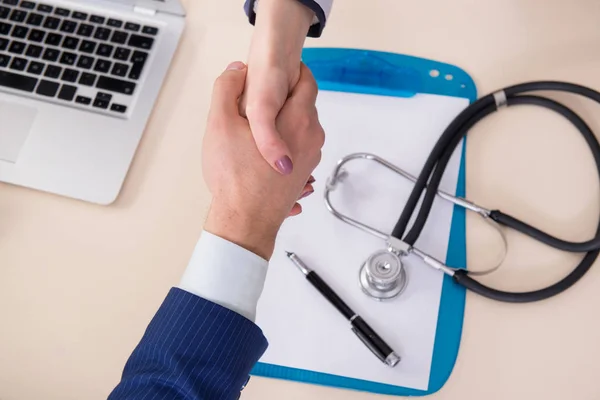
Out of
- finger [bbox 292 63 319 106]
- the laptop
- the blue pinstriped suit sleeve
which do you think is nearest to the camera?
the blue pinstriped suit sleeve

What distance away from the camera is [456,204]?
70 centimetres

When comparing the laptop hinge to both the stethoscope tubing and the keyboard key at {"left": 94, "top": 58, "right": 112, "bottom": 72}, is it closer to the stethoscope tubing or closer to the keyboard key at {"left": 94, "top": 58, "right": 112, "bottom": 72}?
the keyboard key at {"left": 94, "top": 58, "right": 112, "bottom": 72}

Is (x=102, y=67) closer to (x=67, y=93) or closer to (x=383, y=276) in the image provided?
(x=67, y=93)

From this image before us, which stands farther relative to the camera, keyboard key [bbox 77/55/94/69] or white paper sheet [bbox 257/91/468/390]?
keyboard key [bbox 77/55/94/69]

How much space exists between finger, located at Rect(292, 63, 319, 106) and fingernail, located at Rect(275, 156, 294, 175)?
3.3 inches

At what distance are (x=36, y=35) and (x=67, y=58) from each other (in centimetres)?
8

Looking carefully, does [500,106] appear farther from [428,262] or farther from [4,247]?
[4,247]

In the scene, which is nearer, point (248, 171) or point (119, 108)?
point (248, 171)

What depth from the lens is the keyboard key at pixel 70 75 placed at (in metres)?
0.82

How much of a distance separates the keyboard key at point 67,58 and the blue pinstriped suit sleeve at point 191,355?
47 cm

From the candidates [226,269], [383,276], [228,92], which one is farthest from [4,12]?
[383,276]

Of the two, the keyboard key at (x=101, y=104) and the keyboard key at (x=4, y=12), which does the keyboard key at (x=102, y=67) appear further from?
the keyboard key at (x=4, y=12)

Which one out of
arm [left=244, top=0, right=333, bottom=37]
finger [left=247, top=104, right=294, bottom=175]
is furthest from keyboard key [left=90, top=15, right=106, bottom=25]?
finger [left=247, top=104, right=294, bottom=175]

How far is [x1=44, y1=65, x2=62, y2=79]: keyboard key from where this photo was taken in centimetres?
83
